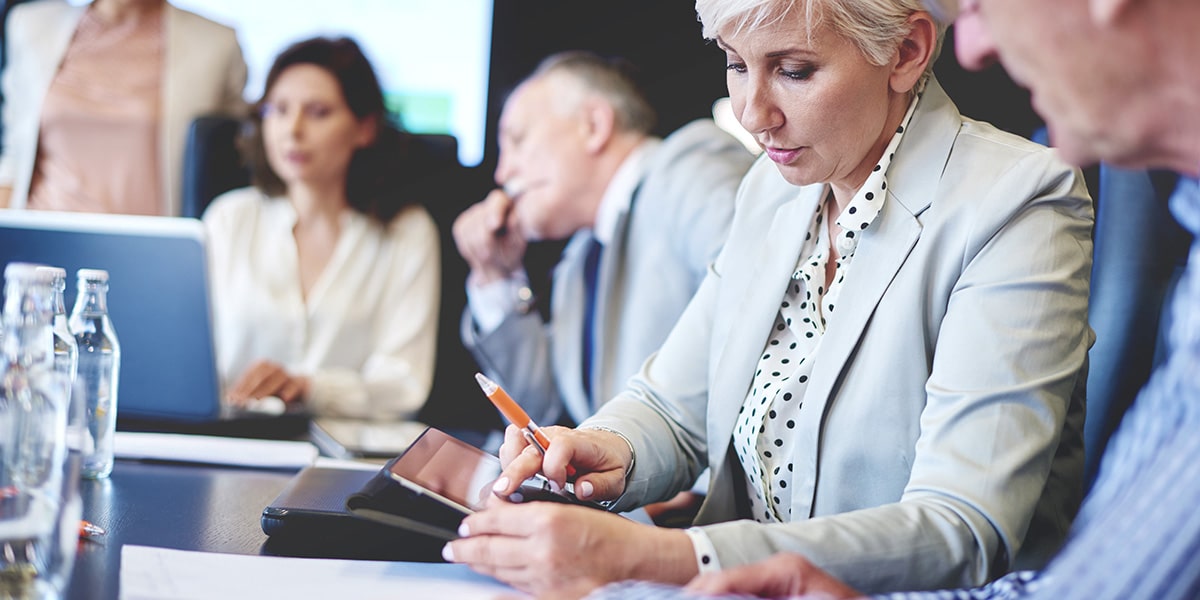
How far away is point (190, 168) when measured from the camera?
338 centimetres

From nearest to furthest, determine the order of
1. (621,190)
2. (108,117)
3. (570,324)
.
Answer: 1. (621,190)
2. (570,324)
3. (108,117)

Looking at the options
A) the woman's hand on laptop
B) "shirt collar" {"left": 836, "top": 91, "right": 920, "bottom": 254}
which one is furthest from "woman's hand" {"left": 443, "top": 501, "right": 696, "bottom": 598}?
the woman's hand on laptop

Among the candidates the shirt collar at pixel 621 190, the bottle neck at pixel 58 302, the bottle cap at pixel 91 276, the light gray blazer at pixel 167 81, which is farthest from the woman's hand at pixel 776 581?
the light gray blazer at pixel 167 81

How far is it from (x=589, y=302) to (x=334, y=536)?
2.16m

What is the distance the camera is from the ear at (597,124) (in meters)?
3.11

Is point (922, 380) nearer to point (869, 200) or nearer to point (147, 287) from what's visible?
point (869, 200)

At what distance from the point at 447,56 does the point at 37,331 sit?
261 centimetres

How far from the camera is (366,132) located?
11.2ft

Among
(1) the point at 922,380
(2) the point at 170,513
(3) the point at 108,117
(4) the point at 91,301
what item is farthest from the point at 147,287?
(3) the point at 108,117

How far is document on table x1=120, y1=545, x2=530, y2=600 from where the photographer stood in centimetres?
85

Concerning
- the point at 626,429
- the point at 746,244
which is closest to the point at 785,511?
the point at 626,429

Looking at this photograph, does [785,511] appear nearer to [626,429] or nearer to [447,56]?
[626,429]

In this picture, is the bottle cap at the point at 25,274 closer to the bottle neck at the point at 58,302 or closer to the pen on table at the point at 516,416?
the bottle neck at the point at 58,302

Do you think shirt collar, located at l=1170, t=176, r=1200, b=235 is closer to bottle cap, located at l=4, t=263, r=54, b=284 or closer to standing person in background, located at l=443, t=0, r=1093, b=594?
standing person in background, located at l=443, t=0, r=1093, b=594
